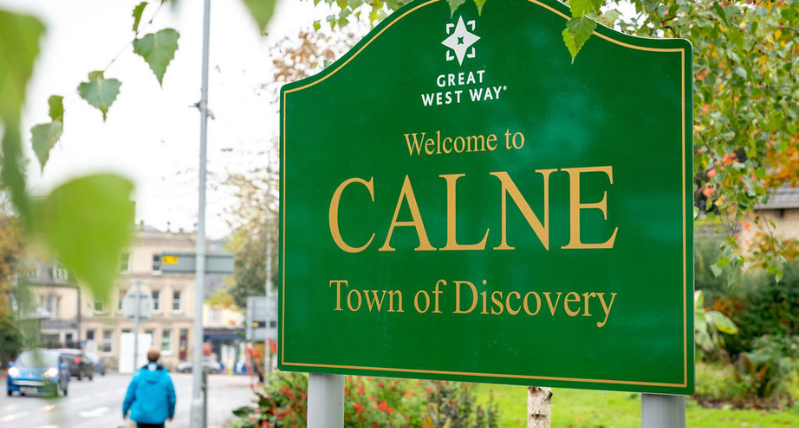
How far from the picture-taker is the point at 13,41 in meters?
0.41

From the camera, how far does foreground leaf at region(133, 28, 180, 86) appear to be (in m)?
0.55

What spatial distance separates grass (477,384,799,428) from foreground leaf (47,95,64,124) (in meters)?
7.69

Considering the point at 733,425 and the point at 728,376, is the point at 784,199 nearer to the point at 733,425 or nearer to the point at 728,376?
the point at 728,376

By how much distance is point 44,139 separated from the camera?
1.39 ft

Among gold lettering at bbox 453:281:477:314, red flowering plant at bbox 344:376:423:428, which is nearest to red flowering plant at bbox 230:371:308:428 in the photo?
red flowering plant at bbox 344:376:423:428

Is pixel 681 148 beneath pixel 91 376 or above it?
above

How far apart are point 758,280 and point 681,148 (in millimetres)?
13677

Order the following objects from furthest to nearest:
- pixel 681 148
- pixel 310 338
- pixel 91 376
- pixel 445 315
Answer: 1. pixel 310 338
2. pixel 445 315
3. pixel 681 148
4. pixel 91 376

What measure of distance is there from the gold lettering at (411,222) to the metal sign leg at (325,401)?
1.98 feet

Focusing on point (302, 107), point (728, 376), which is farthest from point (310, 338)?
point (728, 376)

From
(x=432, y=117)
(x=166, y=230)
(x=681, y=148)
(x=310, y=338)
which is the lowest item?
(x=310, y=338)

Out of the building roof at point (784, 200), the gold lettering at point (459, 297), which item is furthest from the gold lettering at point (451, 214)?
the building roof at point (784, 200)

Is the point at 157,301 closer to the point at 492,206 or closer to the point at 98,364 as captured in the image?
the point at 98,364

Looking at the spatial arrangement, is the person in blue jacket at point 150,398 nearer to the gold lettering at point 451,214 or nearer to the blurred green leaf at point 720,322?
the gold lettering at point 451,214
